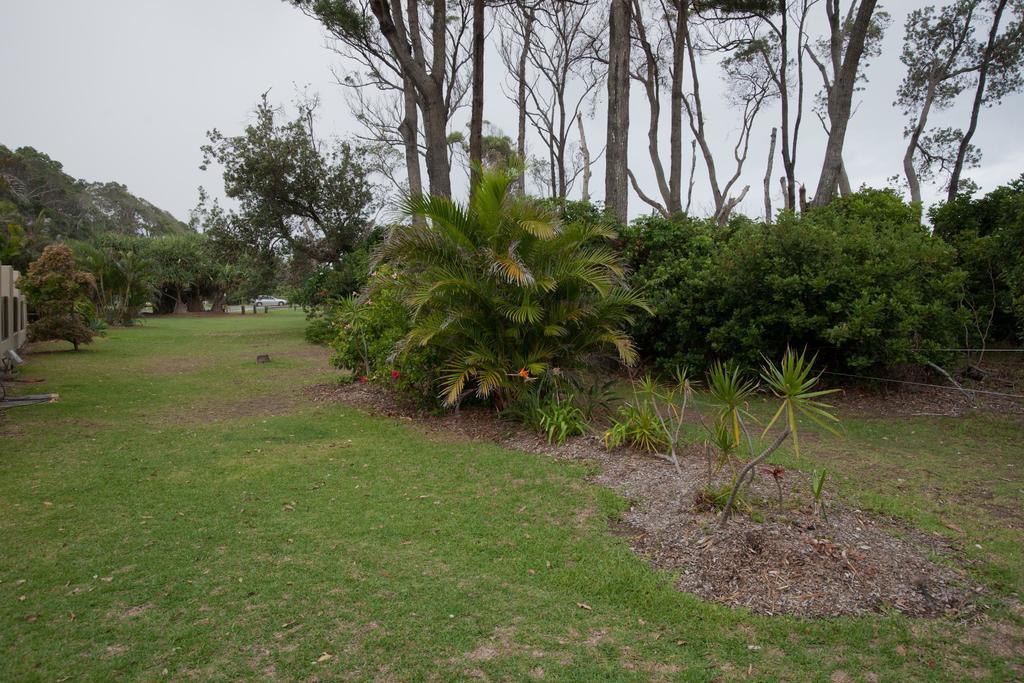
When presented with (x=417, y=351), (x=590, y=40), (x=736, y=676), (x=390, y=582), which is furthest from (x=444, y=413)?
(x=590, y=40)

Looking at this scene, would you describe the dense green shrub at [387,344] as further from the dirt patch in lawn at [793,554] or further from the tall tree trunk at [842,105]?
the tall tree trunk at [842,105]

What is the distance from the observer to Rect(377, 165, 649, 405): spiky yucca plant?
23.1 ft

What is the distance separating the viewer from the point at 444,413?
27.1 feet

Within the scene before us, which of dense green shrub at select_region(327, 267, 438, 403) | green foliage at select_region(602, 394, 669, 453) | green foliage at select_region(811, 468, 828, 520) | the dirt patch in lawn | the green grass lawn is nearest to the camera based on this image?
the green grass lawn

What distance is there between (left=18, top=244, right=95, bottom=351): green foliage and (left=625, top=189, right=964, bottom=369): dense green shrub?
13779 mm

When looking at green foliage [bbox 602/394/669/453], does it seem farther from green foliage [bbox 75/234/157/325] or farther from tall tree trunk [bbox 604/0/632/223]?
green foliage [bbox 75/234/157/325]

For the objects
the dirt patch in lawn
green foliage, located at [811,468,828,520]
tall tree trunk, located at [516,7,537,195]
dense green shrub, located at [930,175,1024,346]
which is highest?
tall tree trunk, located at [516,7,537,195]

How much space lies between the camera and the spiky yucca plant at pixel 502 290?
7027mm

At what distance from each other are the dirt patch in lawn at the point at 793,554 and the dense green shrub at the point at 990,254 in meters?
6.06

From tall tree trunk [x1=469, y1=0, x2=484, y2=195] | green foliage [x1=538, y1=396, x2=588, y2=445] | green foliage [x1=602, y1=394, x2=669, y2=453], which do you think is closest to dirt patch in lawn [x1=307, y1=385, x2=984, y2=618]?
green foliage [x1=602, y1=394, x2=669, y2=453]

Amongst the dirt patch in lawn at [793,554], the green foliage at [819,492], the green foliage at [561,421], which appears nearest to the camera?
the dirt patch in lawn at [793,554]

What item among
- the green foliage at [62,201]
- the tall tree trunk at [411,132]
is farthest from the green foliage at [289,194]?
the green foliage at [62,201]

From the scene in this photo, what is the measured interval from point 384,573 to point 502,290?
3954mm

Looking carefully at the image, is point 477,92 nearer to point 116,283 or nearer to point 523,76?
point 523,76
